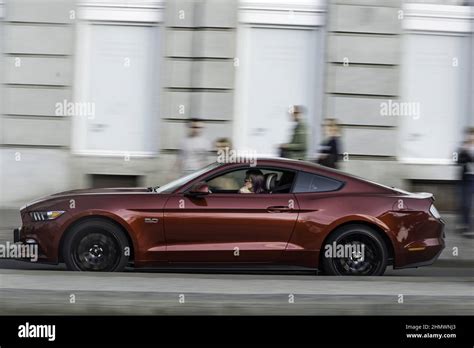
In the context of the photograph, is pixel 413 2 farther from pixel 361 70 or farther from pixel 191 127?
pixel 191 127

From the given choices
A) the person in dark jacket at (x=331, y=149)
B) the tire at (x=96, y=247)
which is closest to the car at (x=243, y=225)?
the tire at (x=96, y=247)

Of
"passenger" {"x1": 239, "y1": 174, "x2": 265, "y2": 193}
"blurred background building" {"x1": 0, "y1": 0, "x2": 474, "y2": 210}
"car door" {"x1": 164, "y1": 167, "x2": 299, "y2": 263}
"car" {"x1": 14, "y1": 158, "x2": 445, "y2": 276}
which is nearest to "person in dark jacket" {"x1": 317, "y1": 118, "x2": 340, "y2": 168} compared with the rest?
"blurred background building" {"x1": 0, "y1": 0, "x2": 474, "y2": 210}

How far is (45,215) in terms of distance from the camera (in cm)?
955

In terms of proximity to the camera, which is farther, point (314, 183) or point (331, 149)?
point (331, 149)

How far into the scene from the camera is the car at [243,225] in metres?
9.45

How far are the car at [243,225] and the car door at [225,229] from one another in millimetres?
10

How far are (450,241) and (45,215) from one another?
6.07 m

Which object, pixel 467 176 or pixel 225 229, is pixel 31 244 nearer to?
pixel 225 229

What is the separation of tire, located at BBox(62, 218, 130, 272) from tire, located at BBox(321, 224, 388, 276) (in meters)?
2.15

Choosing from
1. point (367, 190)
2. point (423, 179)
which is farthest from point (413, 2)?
point (367, 190)

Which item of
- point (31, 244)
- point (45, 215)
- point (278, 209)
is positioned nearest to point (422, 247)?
point (278, 209)

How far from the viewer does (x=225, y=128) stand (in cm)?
1540

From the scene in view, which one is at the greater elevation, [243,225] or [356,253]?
[243,225]

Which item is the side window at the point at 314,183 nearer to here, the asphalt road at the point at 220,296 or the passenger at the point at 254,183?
the passenger at the point at 254,183
